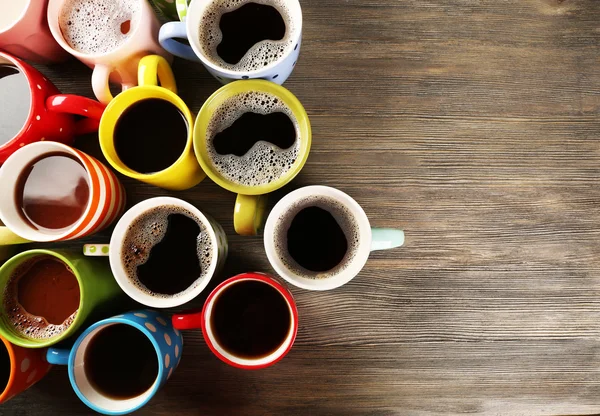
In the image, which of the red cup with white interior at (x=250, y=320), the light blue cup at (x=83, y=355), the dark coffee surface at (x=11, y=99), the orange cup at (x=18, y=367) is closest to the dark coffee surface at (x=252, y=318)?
the red cup with white interior at (x=250, y=320)

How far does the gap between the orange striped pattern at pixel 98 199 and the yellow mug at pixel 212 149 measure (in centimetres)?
A: 18

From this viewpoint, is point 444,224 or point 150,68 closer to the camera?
point 150,68

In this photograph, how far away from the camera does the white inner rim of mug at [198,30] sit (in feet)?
2.42

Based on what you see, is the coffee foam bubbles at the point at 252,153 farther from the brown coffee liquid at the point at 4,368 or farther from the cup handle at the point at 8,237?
the brown coffee liquid at the point at 4,368

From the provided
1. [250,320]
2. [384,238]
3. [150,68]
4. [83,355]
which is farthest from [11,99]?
[384,238]

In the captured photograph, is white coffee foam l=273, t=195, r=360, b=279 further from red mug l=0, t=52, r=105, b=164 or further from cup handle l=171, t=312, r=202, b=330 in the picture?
red mug l=0, t=52, r=105, b=164

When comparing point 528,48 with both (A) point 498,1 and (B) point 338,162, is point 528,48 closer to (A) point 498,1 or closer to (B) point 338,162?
(A) point 498,1

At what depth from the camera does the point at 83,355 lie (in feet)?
2.58

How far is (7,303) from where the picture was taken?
0.81 metres

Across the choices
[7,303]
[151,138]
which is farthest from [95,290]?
[151,138]

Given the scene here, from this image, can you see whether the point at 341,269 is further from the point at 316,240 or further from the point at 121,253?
the point at 121,253

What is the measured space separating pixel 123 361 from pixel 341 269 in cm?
44

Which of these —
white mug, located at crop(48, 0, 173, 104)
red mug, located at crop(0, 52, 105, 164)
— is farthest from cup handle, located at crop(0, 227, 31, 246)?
white mug, located at crop(48, 0, 173, 104)

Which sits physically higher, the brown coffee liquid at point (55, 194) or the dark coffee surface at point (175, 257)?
the brown coffee liquid at point (55, 194)
